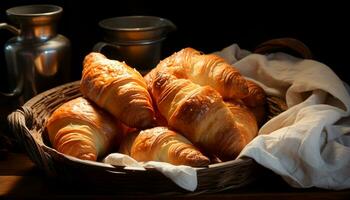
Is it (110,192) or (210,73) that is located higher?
(210,73)

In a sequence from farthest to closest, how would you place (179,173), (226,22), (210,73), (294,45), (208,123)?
(226,22) → (294,45) → (210,73) → (208,123) → (179,173)

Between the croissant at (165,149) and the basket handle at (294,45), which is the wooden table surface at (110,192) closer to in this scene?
the croissant at (165,149)

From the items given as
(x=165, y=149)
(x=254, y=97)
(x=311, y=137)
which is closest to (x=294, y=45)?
(x=254, y=97)

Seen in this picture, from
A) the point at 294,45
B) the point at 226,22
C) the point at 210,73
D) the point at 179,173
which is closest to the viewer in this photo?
the point at 179,173

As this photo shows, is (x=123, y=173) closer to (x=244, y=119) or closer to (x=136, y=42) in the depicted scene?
(x=244, y=119)

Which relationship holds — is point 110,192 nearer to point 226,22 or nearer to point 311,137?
point 311,137

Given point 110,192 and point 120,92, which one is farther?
point 120,92

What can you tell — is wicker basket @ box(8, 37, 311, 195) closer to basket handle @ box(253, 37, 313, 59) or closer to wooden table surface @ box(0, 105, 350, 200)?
wooden table surface @ box(0, 105, 350, 200)

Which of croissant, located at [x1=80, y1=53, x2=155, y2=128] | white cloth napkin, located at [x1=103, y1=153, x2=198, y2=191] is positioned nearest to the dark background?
croissant, located at [x1=80, y1=53, x2=155, y2=128]
